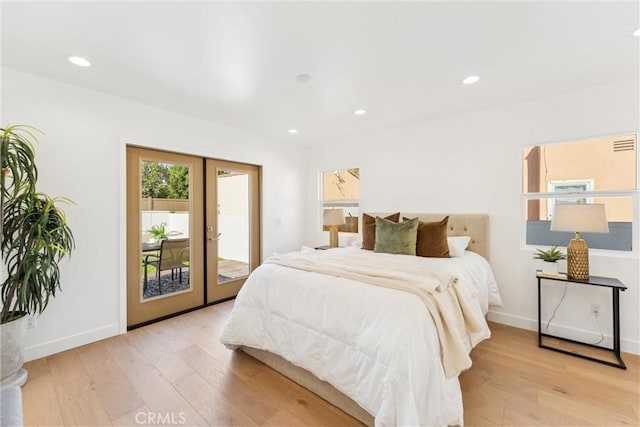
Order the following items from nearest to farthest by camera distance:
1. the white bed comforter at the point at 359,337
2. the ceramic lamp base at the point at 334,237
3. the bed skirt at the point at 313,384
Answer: the white bed comforter at the point at 359,337 < the bed skirt at the point at 313,384 < the ceramic lamp base at the point at 334,237

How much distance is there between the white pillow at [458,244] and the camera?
2883 mm

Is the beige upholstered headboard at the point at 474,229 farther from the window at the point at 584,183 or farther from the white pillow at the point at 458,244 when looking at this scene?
the window at the point at 584,183

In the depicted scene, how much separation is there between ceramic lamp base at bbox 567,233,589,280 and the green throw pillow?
1.34 metres

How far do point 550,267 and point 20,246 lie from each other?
4.44m

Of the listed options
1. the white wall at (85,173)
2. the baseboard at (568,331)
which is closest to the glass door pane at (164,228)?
the white wall at (85,173)

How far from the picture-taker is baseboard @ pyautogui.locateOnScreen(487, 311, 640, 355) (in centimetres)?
241

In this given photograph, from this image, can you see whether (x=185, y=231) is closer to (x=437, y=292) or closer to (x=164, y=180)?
(x=164, y=180)

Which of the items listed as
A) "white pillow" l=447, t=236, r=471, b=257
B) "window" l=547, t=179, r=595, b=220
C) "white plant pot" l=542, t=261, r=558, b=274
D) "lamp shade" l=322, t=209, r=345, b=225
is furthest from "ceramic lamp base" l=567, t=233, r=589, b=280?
"lamp shade" l=322, t=209, r=345, b=225

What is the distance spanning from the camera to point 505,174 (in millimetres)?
3020

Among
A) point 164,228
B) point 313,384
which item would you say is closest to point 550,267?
point 313,384

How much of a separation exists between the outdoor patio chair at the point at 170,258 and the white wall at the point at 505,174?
Result: 8.56 feet

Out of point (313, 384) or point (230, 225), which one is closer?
point (313, 384)

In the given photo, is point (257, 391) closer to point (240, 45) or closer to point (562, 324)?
point (240, 45)

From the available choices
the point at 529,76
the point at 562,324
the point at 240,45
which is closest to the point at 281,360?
the point at 240,45
